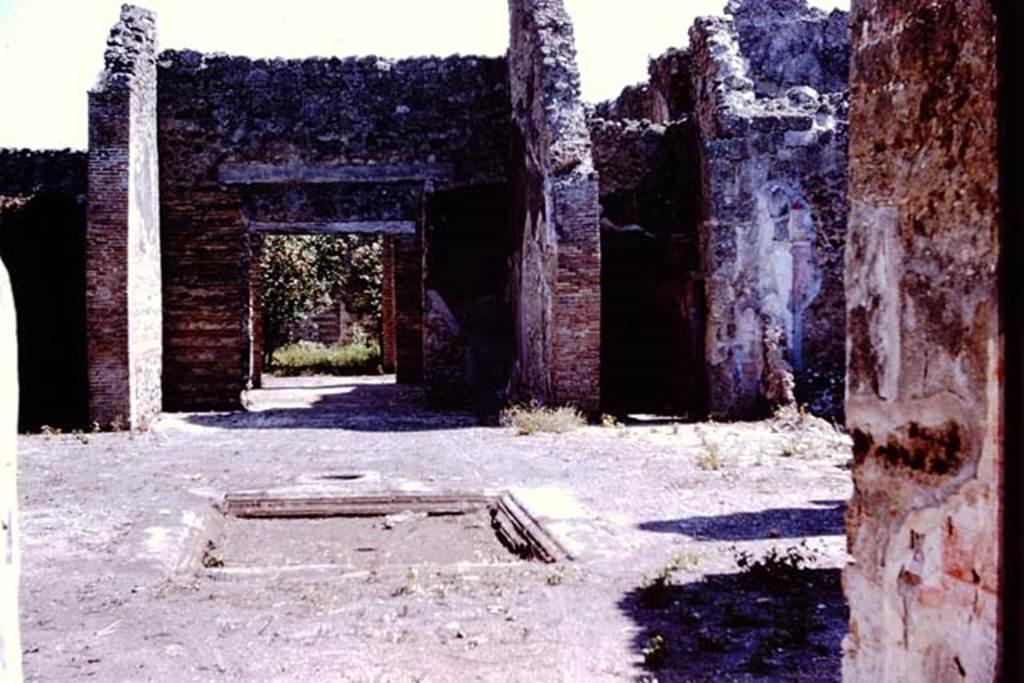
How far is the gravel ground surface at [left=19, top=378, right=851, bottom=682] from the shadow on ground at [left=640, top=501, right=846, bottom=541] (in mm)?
27

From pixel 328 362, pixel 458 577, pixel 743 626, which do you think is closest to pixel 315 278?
pixel 328 362

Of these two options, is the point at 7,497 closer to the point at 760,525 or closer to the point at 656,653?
the point at 656,653

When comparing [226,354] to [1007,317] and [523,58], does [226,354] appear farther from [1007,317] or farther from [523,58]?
[1007,317]

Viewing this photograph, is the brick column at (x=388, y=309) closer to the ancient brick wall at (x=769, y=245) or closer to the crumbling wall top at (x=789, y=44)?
the crumbling wall top at (x=789, y=44)

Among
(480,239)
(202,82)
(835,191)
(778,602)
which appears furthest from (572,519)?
(202,82)

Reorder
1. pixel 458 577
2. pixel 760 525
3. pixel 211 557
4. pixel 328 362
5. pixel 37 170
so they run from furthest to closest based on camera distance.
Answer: pixel 328 362
pixel 37 170
pixel 760 525
pixel 211 557
pixel 458 577

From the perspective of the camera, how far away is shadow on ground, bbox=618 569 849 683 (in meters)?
4.12

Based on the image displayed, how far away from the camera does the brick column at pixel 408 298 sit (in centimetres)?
1868

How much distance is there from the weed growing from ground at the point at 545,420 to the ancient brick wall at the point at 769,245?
203 cm

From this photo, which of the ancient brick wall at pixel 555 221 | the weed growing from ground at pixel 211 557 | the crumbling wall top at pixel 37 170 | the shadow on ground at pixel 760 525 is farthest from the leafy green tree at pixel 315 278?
the shadow on ground at pixel 760 525

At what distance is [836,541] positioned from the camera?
20.8 feet

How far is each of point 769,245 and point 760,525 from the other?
22.8 feet

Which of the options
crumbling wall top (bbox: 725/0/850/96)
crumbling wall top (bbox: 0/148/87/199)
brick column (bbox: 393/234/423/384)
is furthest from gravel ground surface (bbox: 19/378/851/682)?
crumbling wall top (bbox: 725/0/850/96)

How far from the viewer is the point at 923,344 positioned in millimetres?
2166
